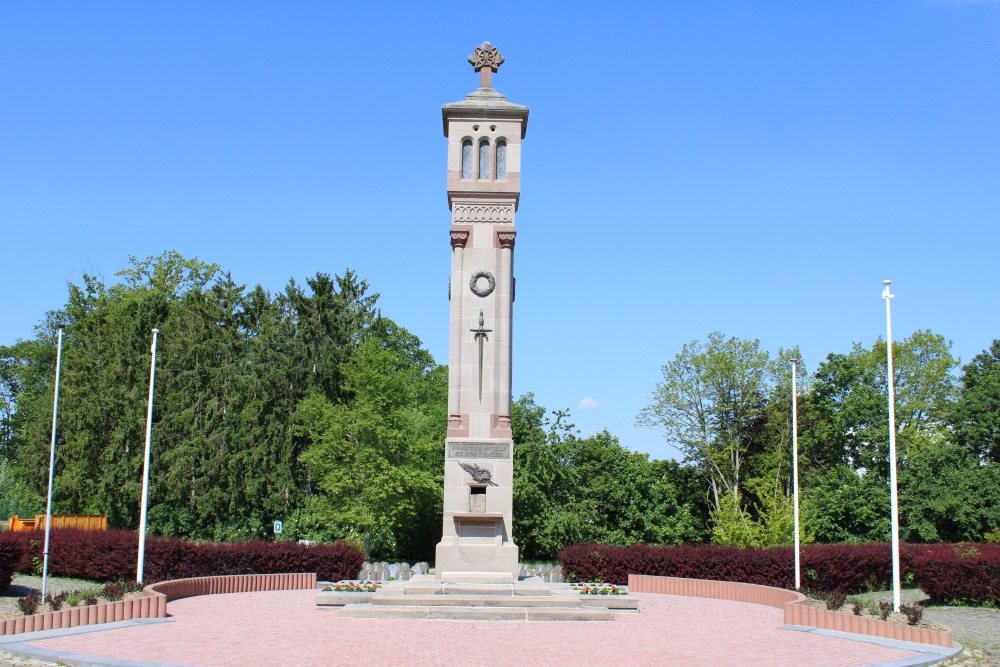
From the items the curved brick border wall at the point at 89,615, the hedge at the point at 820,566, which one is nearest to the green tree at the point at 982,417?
the hedge at the point at 820,566

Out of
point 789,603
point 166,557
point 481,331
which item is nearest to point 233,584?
point 166,557

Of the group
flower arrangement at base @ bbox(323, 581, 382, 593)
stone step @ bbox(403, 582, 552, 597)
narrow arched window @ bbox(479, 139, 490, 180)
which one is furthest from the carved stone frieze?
flower arrangement at base @ bbox(323, 581, 382, 593)

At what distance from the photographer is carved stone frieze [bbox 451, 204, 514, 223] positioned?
28.0 m

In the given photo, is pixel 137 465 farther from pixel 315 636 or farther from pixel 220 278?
pixel 315 636

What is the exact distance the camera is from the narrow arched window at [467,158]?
28266mm

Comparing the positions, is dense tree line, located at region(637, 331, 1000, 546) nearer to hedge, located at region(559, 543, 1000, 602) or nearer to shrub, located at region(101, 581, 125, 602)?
hedge, located at region(559, 543, 1000, 602)

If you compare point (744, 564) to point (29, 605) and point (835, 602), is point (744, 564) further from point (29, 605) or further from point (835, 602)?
point (29, 605)

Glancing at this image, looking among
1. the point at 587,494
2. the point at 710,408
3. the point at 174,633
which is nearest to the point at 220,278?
the point at 587,494

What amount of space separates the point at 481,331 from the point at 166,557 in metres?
12.3

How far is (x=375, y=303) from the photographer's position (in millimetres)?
51312

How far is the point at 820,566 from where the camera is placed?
2895cm

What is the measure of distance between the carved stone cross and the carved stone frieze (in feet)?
13.0

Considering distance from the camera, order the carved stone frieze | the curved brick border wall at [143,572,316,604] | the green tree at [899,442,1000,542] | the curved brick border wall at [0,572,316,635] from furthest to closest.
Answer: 1. the green tree at [899,442,1000,542]
2. the carved stone frieze
3. the curved brick border wall at [143,572,316,604]
4. the curved brick border wall at [0,572,316,635]

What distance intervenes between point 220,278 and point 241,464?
35.5 ft
